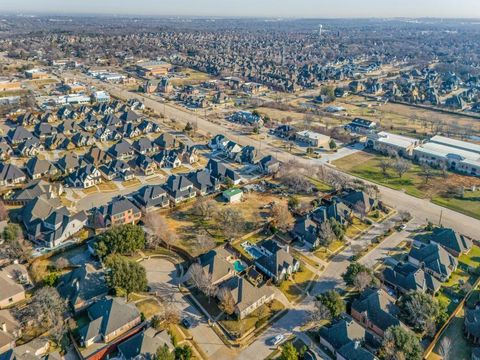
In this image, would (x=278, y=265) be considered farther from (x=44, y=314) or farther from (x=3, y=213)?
(x=3, y=213)

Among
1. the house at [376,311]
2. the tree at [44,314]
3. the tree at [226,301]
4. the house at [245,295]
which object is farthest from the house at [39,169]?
the house at [376,311]

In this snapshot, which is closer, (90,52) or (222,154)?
(222,154)

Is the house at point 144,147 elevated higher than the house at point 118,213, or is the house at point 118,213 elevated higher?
the house at point 144,147

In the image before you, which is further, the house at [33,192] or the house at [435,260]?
the house at [33,192]

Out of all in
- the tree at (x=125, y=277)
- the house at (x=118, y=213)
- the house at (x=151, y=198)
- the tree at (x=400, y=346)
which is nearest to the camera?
the tree at (x=400, y=346)

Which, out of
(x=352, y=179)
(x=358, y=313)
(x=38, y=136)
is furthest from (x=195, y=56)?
(x=358, y=313)

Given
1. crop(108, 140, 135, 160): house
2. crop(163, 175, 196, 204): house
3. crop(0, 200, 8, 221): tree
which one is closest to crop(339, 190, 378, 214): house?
crop(163, 175, 196, 204): house

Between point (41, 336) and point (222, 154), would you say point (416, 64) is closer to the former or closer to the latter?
point (222, 154)

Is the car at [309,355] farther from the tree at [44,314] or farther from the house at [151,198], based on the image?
the house at [151,198]
